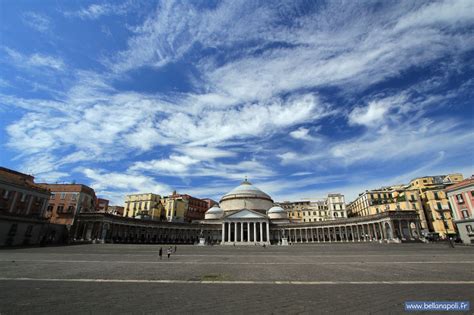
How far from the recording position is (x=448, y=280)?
461 inches

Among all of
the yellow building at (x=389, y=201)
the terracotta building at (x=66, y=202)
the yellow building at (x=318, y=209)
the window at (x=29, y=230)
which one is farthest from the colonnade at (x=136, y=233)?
the yellow building at (x=389, y=201)

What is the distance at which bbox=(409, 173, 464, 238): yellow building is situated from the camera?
69.8 meters

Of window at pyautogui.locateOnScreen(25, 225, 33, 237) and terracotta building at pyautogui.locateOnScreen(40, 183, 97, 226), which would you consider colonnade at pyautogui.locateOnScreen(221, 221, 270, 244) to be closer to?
terracotta building at pyautogui.locateOnScreen(40, 183, 97, 226)

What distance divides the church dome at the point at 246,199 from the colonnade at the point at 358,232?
1750cm

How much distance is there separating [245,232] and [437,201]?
6105 centimetres

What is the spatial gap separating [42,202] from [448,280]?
67179 mm

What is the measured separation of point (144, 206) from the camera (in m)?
95.1

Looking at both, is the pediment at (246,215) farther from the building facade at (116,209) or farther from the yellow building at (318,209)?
the building facade at (116,209)

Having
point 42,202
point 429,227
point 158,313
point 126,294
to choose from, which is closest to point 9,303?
point 126,294

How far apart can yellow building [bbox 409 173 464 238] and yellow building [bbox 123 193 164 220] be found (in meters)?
92.0

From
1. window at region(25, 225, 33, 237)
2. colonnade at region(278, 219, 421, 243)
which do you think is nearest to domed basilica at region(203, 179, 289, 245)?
colonnade at region(278, 219, 421, 243)

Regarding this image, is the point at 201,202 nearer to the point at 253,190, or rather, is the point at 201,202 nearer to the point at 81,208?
the point at 253,190

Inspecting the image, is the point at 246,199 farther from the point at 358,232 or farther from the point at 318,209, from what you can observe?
the point at 358,232

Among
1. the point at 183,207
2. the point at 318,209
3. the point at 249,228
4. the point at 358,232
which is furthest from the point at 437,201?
the point at 183,207
